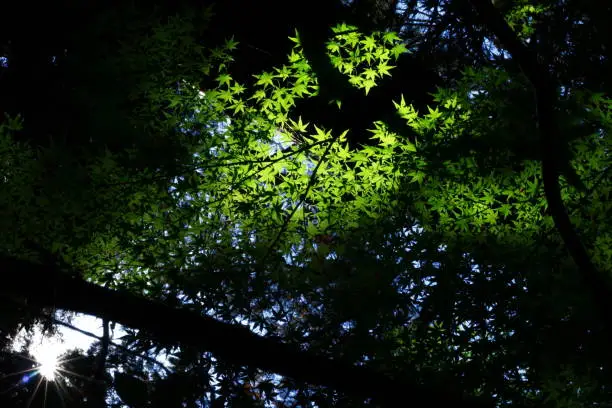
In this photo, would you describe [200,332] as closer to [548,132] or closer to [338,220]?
[338,220]

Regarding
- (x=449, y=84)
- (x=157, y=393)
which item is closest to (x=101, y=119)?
(x=157, y=393)

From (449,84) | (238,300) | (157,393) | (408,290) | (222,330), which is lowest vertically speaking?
(157,393)

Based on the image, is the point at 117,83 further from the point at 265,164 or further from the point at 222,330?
the point at 222,330

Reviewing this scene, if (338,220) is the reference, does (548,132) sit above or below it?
below

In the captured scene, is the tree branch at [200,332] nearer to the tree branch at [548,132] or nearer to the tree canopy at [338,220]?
the tree canopy at [338,220]

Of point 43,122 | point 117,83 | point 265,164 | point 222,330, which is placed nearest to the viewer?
point 222,330

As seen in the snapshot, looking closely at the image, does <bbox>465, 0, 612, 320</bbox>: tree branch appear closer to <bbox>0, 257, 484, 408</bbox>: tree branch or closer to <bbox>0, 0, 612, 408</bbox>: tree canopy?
<bbox>0, 0, 612, 408</bbox>: tree canopy

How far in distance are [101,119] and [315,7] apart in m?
2.56

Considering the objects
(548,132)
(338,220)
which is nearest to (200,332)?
(338,220)

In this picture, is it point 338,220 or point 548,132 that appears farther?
point 338,220

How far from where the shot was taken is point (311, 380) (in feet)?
7.18

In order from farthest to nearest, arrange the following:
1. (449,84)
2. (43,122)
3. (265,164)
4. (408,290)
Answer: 1. (449,84)
2. (43,122)
3. (265,164)
4. (408,290)

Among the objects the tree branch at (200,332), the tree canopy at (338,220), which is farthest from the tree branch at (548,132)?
the tree branch at (200,332)

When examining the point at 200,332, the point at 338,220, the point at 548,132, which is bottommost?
the point at 200,332
